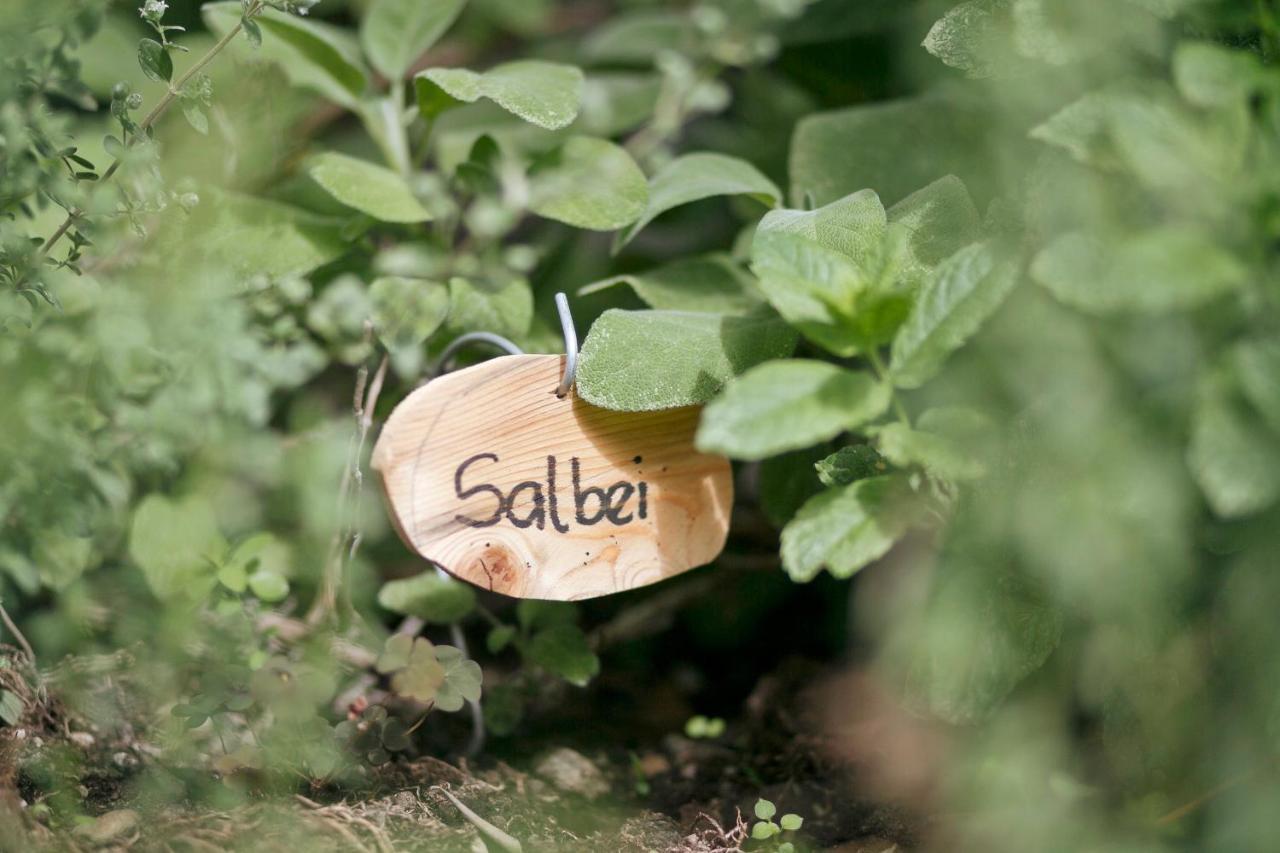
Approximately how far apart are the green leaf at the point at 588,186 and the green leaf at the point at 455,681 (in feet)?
1.51

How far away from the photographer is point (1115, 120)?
0.71m

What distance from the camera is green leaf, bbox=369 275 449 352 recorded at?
3.43ft

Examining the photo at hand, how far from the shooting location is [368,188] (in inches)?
42.5

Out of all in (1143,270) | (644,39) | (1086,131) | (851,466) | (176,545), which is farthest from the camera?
(644,39)

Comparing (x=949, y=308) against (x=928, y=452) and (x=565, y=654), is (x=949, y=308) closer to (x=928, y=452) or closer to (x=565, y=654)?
(x=928, y=452)

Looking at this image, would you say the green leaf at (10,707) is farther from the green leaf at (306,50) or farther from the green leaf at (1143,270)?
the green leaf at (1143,270)

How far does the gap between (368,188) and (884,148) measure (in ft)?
1.96

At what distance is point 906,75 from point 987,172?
1.64 feet

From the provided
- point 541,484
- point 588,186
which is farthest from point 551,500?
point 588,186

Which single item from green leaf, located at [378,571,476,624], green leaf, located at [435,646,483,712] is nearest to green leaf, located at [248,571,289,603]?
green leaf, located at [378,571,476,624]

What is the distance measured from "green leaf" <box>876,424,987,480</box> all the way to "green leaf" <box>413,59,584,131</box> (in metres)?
0.44

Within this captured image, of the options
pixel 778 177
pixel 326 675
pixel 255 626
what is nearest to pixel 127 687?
pixel 255 626

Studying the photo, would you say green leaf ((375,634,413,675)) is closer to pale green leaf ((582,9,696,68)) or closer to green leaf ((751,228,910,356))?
green leaf ((751,228,910,356))

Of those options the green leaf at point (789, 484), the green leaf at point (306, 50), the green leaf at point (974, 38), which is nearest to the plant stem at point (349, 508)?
the green leaf at point (306, 50)
